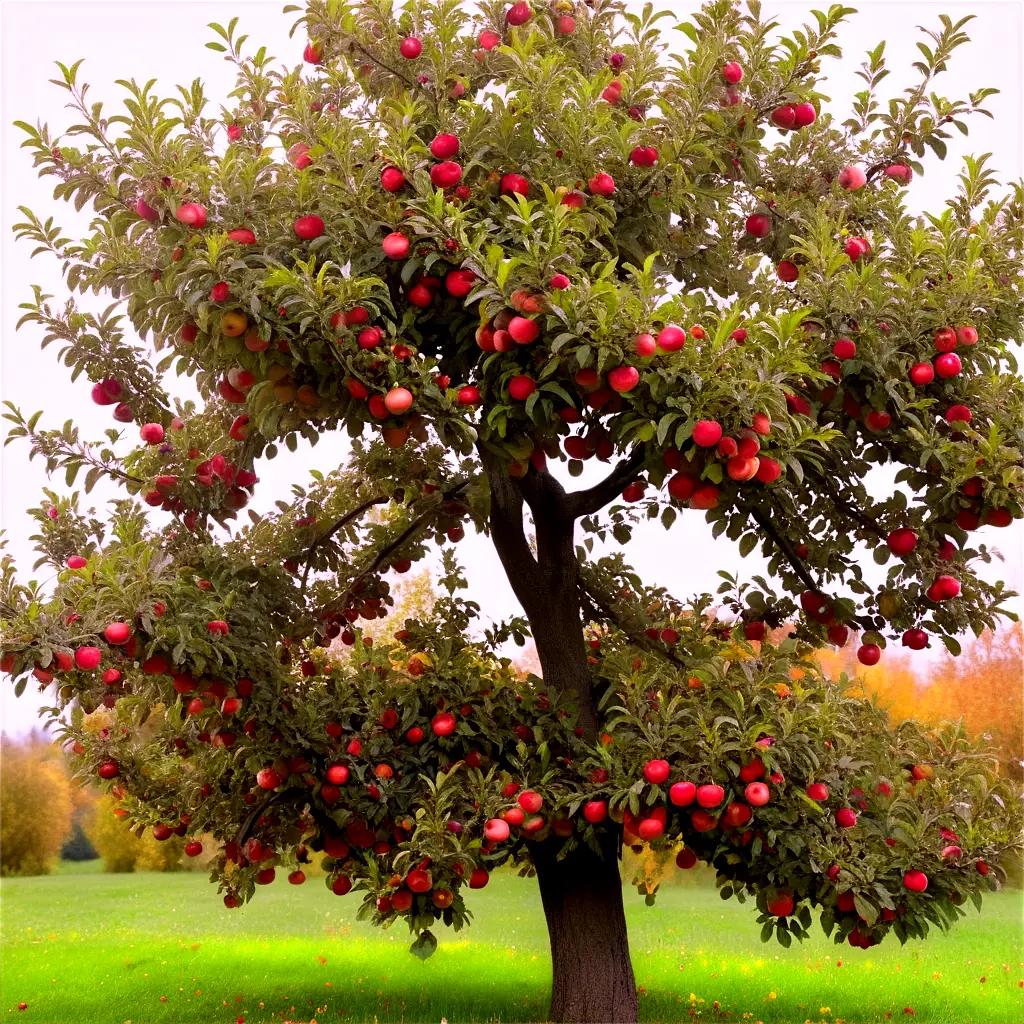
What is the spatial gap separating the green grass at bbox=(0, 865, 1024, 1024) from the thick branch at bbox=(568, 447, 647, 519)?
352 cm

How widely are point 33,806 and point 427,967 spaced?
23.5 feet

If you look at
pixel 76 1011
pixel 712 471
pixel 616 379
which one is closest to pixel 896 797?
pixel 712 471

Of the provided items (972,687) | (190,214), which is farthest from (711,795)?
(972,687)

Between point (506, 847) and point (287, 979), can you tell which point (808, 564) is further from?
point (287, 979)

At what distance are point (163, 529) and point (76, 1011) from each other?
172 inches

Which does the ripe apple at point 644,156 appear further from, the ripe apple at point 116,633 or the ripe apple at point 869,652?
the ripe apple at point 116,633

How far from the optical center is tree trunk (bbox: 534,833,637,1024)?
589 cm

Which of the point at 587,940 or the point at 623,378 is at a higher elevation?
the point at 623,378

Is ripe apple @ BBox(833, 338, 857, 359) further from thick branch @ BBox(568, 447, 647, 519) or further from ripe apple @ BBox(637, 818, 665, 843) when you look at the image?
ripe apple @ BBox(637, 818, 665, 843)

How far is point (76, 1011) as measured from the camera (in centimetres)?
784

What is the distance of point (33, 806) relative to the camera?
13.6 metres

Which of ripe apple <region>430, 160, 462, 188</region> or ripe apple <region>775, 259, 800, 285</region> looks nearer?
ripe apple <region>430, 160, 462, 188</region>

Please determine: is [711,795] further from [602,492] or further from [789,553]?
[602,492]

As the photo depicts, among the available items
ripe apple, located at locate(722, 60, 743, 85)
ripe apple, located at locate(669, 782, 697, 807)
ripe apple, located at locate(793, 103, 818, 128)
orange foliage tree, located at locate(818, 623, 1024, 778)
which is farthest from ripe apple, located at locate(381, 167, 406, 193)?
orange foliage tree, located at locate(818, 623, 1024, 778)
